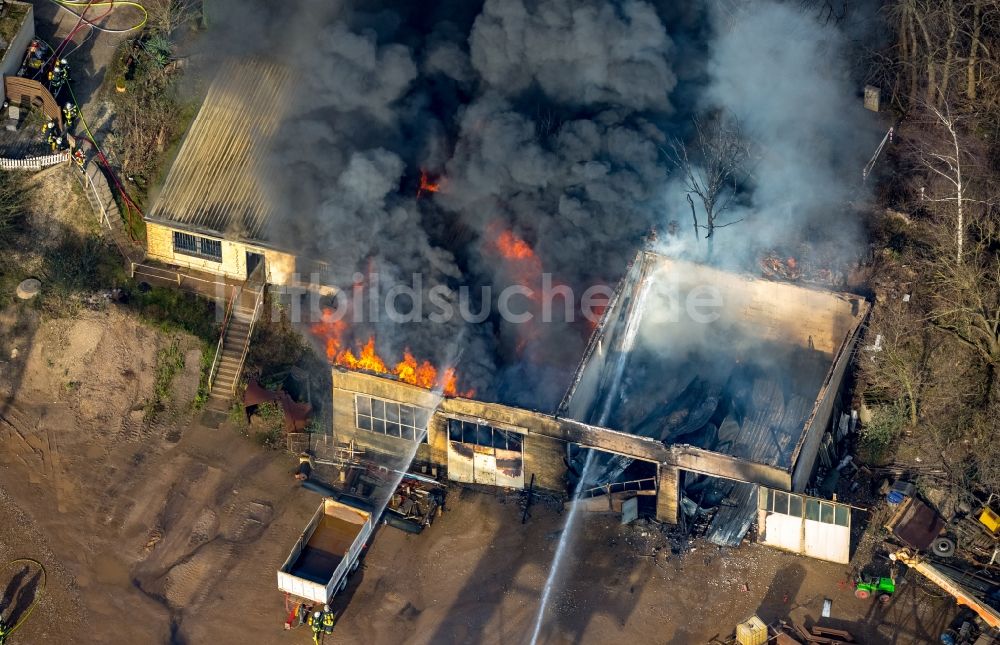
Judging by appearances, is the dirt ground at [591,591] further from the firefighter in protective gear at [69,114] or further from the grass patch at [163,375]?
the firefighter in protective gear at [69,114]

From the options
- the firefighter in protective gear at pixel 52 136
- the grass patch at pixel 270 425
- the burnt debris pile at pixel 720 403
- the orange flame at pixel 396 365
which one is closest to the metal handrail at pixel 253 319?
the grass patch at pixel 270 425

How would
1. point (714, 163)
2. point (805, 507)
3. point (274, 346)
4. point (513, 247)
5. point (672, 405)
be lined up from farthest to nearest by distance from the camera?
point (274, 346) → point (714, 163) → point (513, 247) → point (672, 405) → point (805, 507)

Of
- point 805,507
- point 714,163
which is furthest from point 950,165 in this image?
point 805,507

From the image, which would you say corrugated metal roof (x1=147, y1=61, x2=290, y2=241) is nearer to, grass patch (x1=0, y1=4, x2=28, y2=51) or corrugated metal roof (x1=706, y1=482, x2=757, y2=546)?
grass patch (x1=0, y1=4, x2=28, y2=51)

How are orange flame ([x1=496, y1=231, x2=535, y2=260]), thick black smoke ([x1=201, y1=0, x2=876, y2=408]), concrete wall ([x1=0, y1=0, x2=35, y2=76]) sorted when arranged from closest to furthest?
thick black smoke ([x1=201, y1=0, x2=876, y2=408]) → orange flame ([x1=496, y1=231, x2=535, y2=260]) → concrete wall ([x1=0, y1=0, x2=35, y2=76])

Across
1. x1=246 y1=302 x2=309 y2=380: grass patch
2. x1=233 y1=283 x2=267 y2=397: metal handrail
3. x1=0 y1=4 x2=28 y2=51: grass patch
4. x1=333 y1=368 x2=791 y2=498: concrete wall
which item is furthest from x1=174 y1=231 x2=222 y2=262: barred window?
x1=0 y1=4 x2=28 y2=51: grass patch

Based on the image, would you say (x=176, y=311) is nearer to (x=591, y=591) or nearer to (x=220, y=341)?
(x=220, y=341)

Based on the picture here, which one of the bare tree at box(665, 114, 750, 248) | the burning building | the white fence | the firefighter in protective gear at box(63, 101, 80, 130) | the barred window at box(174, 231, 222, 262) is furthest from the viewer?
the firefighter in protective gear at box(63, 101, 80, 130)
